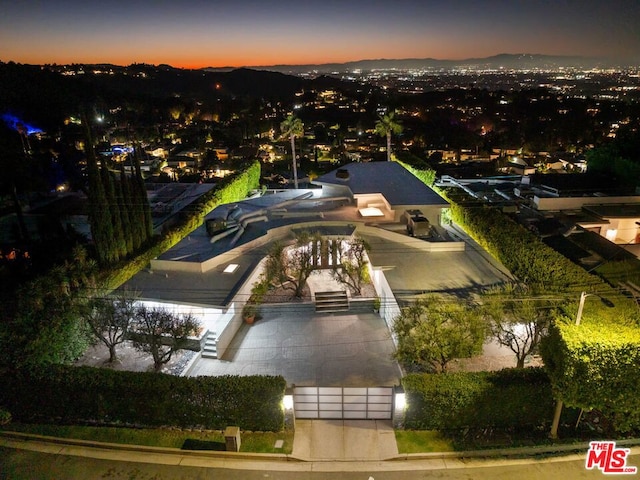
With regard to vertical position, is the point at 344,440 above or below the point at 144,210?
below

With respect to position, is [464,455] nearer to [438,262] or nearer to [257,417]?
[257,417]

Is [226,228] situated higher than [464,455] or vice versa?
[226,228]

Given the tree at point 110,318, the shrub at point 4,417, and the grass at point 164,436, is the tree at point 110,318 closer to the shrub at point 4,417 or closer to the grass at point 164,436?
the grass at point 164,436

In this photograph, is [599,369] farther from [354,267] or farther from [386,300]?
[354,267]

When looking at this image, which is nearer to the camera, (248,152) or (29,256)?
(29,256)

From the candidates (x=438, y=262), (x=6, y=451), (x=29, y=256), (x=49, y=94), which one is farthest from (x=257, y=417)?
(x=49, y=94)

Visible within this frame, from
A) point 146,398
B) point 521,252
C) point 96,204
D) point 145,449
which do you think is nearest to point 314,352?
point 146,398
